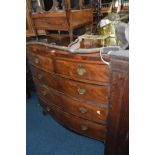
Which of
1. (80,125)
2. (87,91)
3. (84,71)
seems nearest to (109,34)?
(84,71)

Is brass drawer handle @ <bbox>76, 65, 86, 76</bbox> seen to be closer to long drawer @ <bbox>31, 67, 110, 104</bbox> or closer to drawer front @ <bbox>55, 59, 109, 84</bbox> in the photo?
drawer front @ <bbox>55, 59, 109, 84</bbox>

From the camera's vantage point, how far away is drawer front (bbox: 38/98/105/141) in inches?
59.6

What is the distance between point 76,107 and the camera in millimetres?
1556

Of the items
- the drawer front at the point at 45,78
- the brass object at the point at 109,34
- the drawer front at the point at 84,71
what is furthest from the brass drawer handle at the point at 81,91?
the brass object at the point at 109,34

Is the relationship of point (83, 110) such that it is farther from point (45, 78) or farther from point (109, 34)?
point (109, 34)

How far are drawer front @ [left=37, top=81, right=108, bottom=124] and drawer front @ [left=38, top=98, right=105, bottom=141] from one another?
0.21 feet

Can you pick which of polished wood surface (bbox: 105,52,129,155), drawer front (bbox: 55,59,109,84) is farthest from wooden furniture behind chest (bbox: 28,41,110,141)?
polished wood surface (bbox: 105,52,129,155)

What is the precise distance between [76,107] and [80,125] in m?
0.23

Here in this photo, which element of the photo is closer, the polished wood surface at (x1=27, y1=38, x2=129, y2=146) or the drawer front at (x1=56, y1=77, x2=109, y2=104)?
the polished wood surface at (x1=27, y1=38, x2=129, y2=146)

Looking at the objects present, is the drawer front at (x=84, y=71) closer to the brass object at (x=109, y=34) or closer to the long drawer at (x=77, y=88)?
the long drawer at (x=77, y=88)

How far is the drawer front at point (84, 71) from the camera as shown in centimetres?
118
